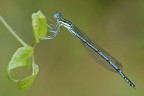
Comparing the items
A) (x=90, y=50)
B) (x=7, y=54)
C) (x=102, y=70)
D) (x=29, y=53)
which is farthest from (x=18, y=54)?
(x=102, y=70)

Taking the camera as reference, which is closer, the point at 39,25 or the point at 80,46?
the point at 39,25

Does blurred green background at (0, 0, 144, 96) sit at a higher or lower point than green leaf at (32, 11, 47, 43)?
higher

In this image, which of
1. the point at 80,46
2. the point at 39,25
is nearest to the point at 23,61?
the point at 39,25

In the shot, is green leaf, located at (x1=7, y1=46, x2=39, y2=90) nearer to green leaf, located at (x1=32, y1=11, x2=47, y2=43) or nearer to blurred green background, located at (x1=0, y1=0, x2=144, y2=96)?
green leaf, located at (x1=32, y1=11, x2=47, y2=43)

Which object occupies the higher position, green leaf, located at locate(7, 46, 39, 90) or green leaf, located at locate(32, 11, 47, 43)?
green leaf, located at locate(32, 11, 47, 43)

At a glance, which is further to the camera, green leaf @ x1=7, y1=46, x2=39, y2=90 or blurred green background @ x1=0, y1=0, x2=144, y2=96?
blurred green background @ x1=0, y1=0, x2=144, y2=96

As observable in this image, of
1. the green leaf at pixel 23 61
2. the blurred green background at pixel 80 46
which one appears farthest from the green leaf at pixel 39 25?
the blurred green background at pixel 80 46

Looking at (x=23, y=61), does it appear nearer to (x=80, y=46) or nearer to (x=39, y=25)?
(x=39, y=25)

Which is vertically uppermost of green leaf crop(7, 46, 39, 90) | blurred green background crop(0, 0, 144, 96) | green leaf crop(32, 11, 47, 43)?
blurred green background crop(0, 0, 144, 96)

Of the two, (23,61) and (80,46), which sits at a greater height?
(80,46)

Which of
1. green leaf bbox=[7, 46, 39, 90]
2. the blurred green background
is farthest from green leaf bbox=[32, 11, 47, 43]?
the blurred green background
